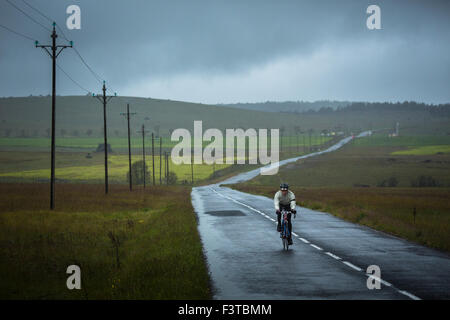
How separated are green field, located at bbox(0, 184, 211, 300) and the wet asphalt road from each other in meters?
0.76

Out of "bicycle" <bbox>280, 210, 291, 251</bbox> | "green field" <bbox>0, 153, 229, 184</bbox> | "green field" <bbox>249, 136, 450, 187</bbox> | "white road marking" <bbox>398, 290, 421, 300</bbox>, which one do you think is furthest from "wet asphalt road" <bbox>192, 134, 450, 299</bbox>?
"green field" <bbox>0, 153, 229, 184</bbox>

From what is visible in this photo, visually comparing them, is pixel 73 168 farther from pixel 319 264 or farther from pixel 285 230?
pixel 319 264

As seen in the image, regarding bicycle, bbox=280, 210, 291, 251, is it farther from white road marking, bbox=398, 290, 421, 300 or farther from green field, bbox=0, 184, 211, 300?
white road marking, bbox=398, 290, 421, 300

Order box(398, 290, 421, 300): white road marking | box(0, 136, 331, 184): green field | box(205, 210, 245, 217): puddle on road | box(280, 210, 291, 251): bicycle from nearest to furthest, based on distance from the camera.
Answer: box(398, 290, 421, 300): white road marking
box(280, 210, 291, 251): bicycle
box(205, 210, 245, 217): puddle on road
box(0, 136, 331, 184): green field

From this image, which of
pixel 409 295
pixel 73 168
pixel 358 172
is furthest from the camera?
pixel 73 168

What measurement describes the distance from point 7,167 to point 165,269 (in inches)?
4401

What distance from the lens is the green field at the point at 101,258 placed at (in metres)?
12.0

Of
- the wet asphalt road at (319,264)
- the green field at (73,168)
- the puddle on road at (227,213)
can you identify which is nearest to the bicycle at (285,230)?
the wet asphalt road at (319,264)

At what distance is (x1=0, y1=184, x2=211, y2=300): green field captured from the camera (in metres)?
12.0

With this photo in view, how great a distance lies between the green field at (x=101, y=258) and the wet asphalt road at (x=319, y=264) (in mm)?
760

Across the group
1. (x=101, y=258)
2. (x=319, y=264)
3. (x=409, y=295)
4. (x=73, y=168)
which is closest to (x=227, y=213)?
(x=101, y=258)

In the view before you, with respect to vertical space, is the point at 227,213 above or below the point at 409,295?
below

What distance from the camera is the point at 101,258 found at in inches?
651

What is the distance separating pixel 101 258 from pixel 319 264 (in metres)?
6.42
